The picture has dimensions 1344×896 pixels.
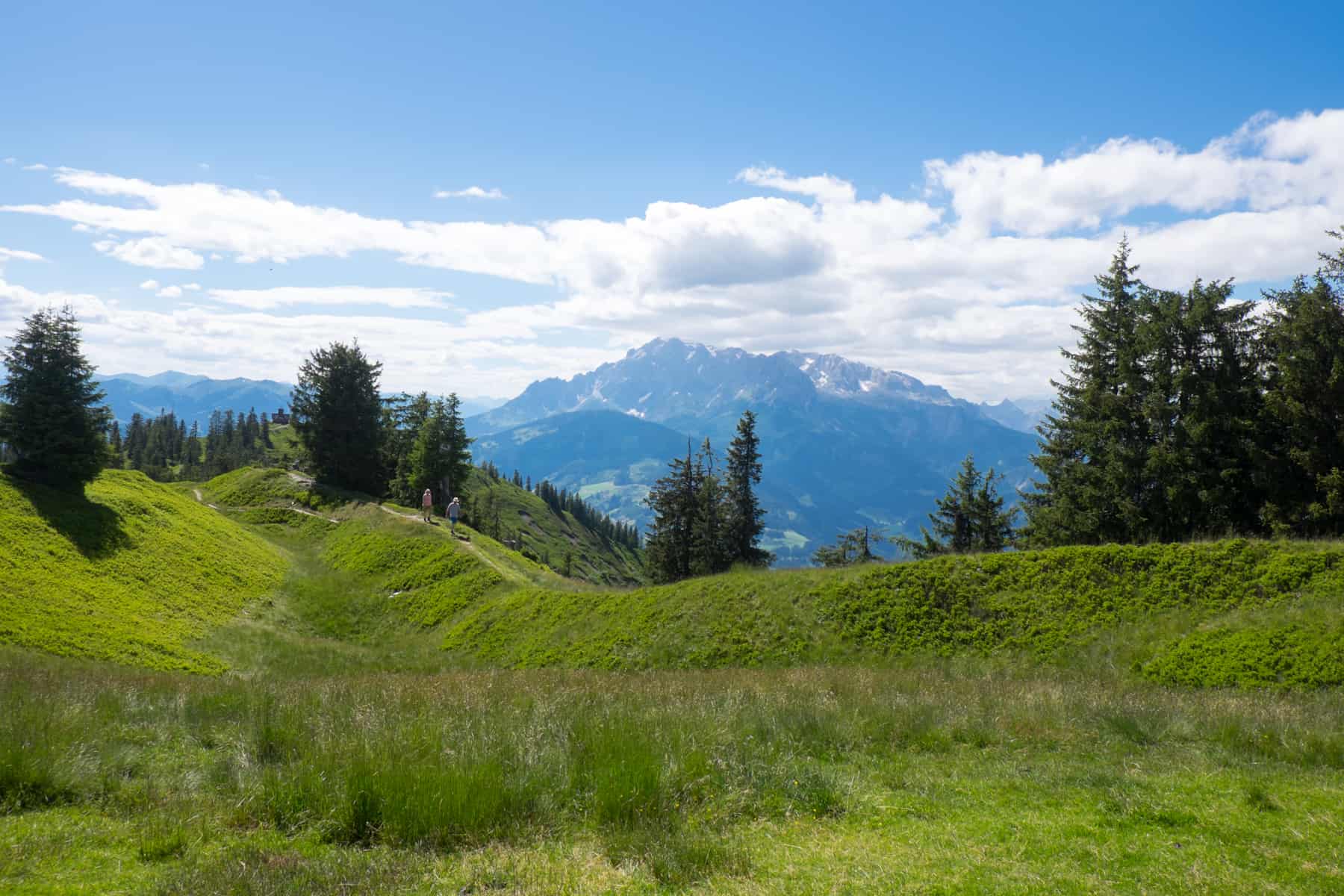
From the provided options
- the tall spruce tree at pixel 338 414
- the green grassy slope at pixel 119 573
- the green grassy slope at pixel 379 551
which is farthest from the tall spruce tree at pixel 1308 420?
the tall spruce tree at pixel 338 414

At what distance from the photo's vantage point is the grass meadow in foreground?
5.21 meters

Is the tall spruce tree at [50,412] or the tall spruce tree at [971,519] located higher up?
the tall spruce tree at [50,412]

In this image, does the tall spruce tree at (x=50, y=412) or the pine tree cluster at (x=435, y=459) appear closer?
the tall spruce tree at (x=50, y=412)

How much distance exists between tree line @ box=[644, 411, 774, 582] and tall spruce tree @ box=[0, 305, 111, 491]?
3719 centimetres

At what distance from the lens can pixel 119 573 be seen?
990 inches

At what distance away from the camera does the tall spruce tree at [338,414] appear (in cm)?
5778

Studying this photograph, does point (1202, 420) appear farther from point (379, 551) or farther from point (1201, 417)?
point (379, 551)

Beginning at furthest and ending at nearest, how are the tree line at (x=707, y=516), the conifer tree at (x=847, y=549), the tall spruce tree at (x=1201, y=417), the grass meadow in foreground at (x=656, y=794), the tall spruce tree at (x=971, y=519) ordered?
the conifer tree at (x=847, y=549), the tree line at (x=707, y=516), the tall spruce tree at (x=971, y=519), the tall spruce tree at (x=1201, y=417), the grass meadow in foreground at (x=656, y=794)

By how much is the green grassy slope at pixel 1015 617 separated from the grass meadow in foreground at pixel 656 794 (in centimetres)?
516

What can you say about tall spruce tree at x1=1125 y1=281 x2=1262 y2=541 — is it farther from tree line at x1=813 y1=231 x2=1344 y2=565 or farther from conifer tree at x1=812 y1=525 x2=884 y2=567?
conifer tree at x1=812 y1=525 x2=884 y2=567

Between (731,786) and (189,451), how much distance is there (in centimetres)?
21002

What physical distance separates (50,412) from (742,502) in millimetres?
45162

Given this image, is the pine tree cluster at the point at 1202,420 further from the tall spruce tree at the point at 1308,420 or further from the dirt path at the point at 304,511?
the dirt path at the point at 304,511

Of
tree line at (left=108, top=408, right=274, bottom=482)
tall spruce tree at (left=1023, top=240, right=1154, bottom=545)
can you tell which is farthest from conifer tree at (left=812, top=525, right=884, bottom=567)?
tree line at (left=108, top=408, right=274, bottom=482)
